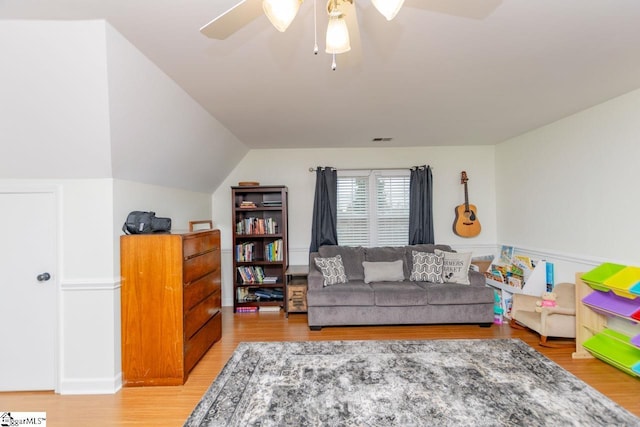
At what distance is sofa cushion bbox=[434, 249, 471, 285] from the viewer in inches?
150

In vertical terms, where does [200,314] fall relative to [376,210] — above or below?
below

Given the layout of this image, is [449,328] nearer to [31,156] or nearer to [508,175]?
[508,175]

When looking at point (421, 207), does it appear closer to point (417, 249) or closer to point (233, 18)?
point (417, 249)

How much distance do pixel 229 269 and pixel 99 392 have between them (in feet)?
7.80

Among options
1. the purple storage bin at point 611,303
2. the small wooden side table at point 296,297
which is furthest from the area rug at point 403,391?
the small wooden side table at point 296,297

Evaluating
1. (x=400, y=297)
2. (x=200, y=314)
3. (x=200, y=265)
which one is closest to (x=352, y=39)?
(x=200, y=265)

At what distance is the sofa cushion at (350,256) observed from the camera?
13.8 ft

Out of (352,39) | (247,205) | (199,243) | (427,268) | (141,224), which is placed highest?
(352,39)

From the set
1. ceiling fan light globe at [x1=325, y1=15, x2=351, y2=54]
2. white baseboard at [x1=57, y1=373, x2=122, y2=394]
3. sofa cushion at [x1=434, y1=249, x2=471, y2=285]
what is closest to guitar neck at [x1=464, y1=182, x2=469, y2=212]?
sofa cushion at [x1=434, y1=249, x2=471, y2=285]

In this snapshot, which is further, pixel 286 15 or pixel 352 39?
pixel 352 39

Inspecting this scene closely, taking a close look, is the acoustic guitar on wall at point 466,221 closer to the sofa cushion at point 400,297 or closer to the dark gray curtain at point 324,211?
the sofa cushion at point 400,297

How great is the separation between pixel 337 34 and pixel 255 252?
12.6 feet

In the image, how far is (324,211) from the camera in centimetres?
463

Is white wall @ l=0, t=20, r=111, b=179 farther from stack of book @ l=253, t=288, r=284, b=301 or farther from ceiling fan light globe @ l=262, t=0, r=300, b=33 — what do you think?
stack of book @ l=253, t=288, r=284, b=301
